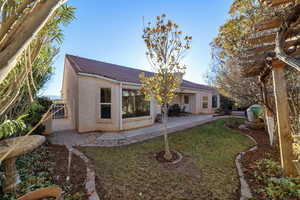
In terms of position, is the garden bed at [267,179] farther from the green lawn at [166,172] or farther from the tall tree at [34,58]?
the tall tree at [34,58]

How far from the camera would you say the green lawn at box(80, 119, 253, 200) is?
2.89 metres

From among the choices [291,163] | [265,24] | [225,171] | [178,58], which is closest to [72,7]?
[178,58]

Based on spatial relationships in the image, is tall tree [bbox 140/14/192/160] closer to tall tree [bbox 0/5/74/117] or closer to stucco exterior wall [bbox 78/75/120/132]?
tall tree [bbox 0/5/74/117]

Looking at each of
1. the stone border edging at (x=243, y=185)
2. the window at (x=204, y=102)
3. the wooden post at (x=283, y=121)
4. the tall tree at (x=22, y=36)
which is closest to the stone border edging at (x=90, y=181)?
the tall tree at (x=22, y=36)

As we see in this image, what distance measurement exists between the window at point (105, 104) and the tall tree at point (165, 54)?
4457mm

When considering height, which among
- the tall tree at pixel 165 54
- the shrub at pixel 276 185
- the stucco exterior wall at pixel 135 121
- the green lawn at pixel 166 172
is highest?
the tall tree at pixel 165 54

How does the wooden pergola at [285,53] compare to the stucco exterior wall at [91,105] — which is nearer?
the wooden pergola at [285,53]

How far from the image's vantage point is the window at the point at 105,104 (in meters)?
8.34

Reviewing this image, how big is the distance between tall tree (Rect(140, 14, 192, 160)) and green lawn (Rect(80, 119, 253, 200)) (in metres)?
0.86

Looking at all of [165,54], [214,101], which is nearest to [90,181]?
[165,54]

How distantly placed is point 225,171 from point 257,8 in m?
5.40

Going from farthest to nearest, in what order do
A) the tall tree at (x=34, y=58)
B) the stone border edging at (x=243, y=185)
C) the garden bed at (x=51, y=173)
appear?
the garden bed at (x=51, y=173), the stone border edging at (x=243, y=185), the tall tree at (x=34, y=58)

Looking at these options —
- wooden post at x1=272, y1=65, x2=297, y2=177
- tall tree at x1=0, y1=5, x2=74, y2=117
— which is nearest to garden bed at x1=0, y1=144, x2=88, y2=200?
tall tree at x1=0, y1=5, x2=74, y2=117

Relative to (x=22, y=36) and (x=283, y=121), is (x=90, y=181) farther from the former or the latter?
(x=283, y=121)
